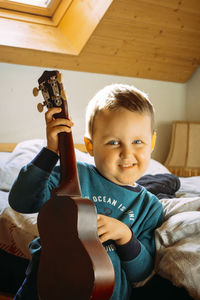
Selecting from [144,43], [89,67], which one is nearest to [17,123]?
[89,67]

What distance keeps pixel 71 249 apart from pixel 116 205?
0.31 metres

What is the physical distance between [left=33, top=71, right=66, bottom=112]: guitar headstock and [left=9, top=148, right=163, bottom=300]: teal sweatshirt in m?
0.11

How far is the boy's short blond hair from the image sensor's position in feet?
2.89

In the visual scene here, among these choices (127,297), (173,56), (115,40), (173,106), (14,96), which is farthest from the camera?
(173,106)

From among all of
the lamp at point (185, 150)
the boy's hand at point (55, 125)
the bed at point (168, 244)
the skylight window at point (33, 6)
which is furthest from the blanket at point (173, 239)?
the lamp at point (185, 150)

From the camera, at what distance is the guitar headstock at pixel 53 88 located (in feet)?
2.38

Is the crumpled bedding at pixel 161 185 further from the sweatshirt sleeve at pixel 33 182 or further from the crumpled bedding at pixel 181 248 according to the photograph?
the sweatshirt sleeve at pixel 33 182

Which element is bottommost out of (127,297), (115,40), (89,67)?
(127,297)

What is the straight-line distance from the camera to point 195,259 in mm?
691

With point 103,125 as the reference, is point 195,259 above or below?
below

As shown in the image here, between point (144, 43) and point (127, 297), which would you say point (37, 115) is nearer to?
point (144, 43)

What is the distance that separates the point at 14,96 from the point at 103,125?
1765 millimetres

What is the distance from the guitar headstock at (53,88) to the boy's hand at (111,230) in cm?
27

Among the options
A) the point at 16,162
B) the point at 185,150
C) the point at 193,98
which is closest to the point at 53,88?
the point at 16,162
